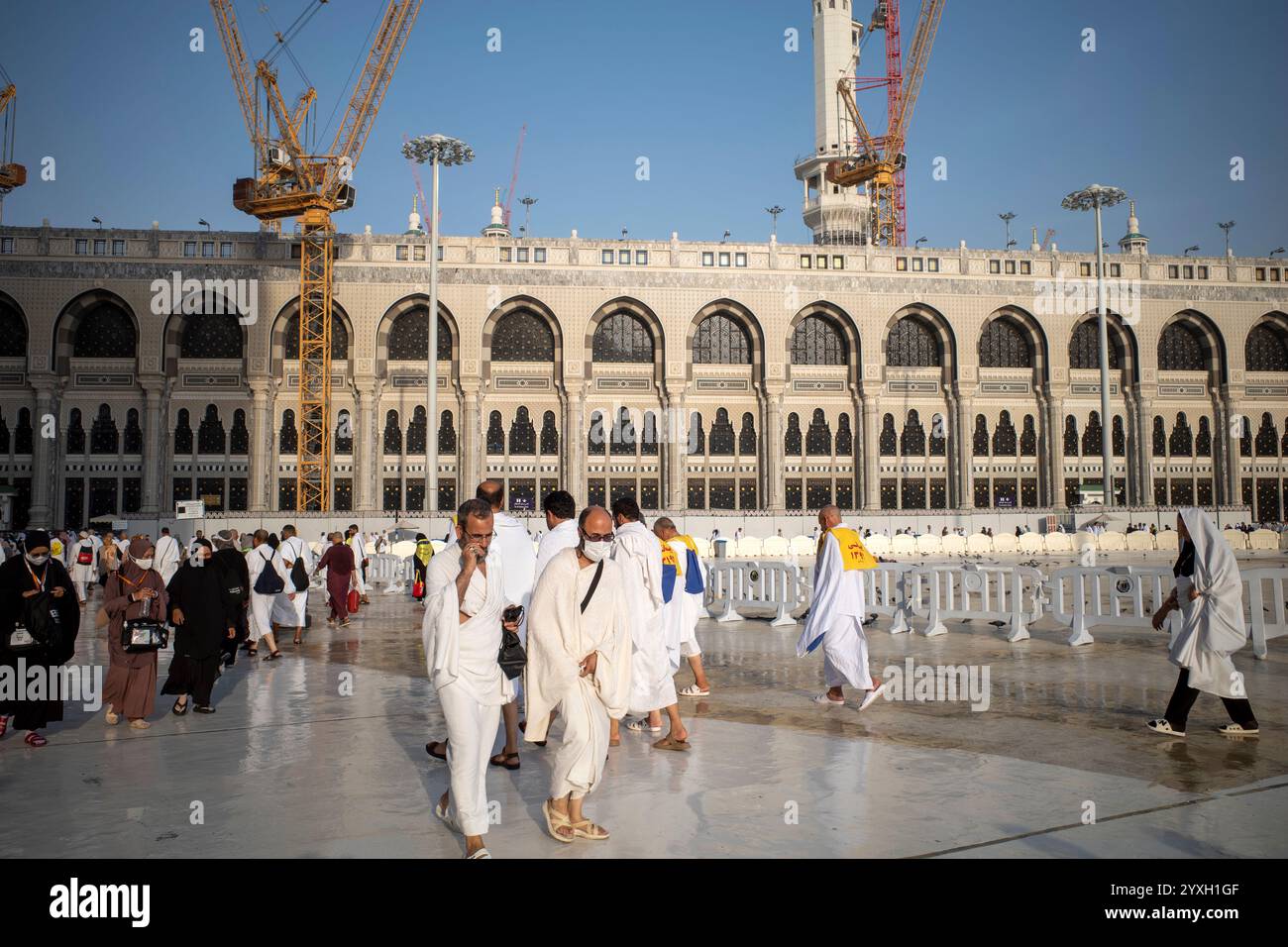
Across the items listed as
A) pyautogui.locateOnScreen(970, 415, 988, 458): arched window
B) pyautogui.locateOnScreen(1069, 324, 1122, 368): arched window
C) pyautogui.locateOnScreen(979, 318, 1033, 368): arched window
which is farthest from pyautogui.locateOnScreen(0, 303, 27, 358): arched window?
pyautogui.locateOnScreen(1069, 324, 1122, 368): arched window

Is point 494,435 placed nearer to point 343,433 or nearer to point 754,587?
point 343,433

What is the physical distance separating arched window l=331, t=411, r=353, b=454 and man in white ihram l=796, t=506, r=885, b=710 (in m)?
38.9

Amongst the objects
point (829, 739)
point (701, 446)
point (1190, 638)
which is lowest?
point (829, 739)

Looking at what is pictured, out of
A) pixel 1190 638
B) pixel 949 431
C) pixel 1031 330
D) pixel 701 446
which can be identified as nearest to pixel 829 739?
pixel 1190 638

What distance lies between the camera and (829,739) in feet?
23.4

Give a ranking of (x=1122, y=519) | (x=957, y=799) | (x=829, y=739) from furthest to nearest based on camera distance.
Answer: (x=1122, y=519), (x=829, y=739), (x=957, y=799)

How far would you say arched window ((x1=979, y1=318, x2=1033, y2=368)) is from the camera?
4862cm

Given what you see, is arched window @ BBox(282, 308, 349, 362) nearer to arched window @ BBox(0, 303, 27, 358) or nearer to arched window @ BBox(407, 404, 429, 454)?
arched window @ BBox(407, 404, 429, 454)

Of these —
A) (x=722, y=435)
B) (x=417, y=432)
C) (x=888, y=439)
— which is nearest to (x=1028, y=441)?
(x=888, y=439)

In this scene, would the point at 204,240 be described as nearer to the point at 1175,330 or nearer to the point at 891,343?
the point at 891,343

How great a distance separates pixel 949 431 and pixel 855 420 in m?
5.16

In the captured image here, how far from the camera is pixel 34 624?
291 inches

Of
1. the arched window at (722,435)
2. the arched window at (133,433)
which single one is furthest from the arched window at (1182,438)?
the arched window at (133,433)

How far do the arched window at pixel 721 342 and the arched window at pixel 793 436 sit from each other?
379 cm
